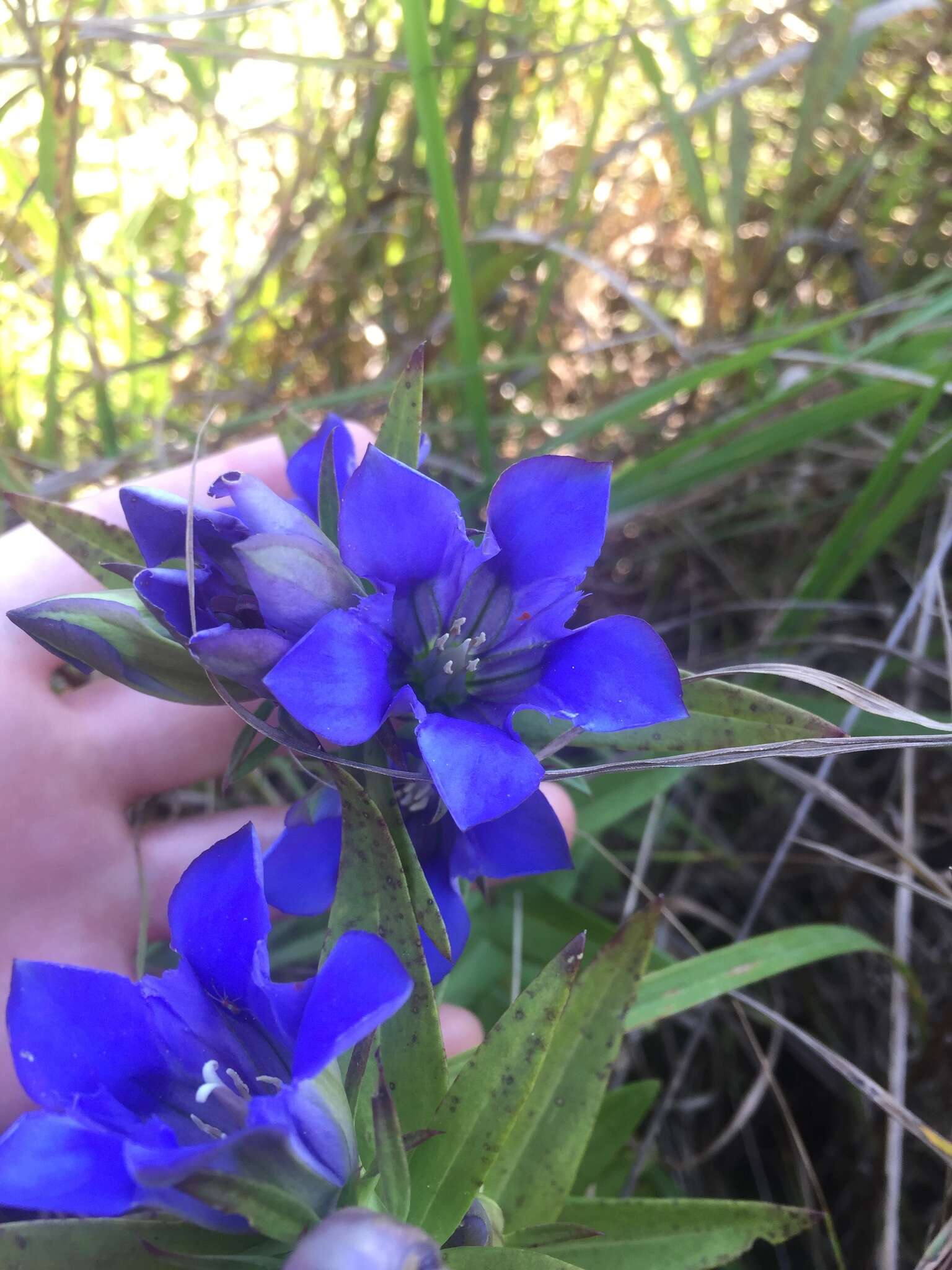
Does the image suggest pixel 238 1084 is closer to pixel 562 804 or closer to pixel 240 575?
pixel 240 575

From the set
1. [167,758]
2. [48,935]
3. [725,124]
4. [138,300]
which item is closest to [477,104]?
[725,124]

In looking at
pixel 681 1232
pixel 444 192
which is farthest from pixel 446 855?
pixel 444 192

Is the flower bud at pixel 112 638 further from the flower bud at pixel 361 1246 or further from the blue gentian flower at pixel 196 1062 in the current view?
the flower bud at pixel 361 1246

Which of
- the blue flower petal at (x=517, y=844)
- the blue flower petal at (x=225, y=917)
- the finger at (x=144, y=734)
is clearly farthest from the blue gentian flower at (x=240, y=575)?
the finger at (x=144, y=734)

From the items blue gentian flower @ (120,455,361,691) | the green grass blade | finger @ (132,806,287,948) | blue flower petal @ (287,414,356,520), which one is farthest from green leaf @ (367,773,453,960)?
the green grass blade

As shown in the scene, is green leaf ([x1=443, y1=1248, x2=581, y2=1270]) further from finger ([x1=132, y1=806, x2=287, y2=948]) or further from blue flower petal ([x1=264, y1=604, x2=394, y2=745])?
finger ([x1=132, y1=806, x2=287, y2=948])
